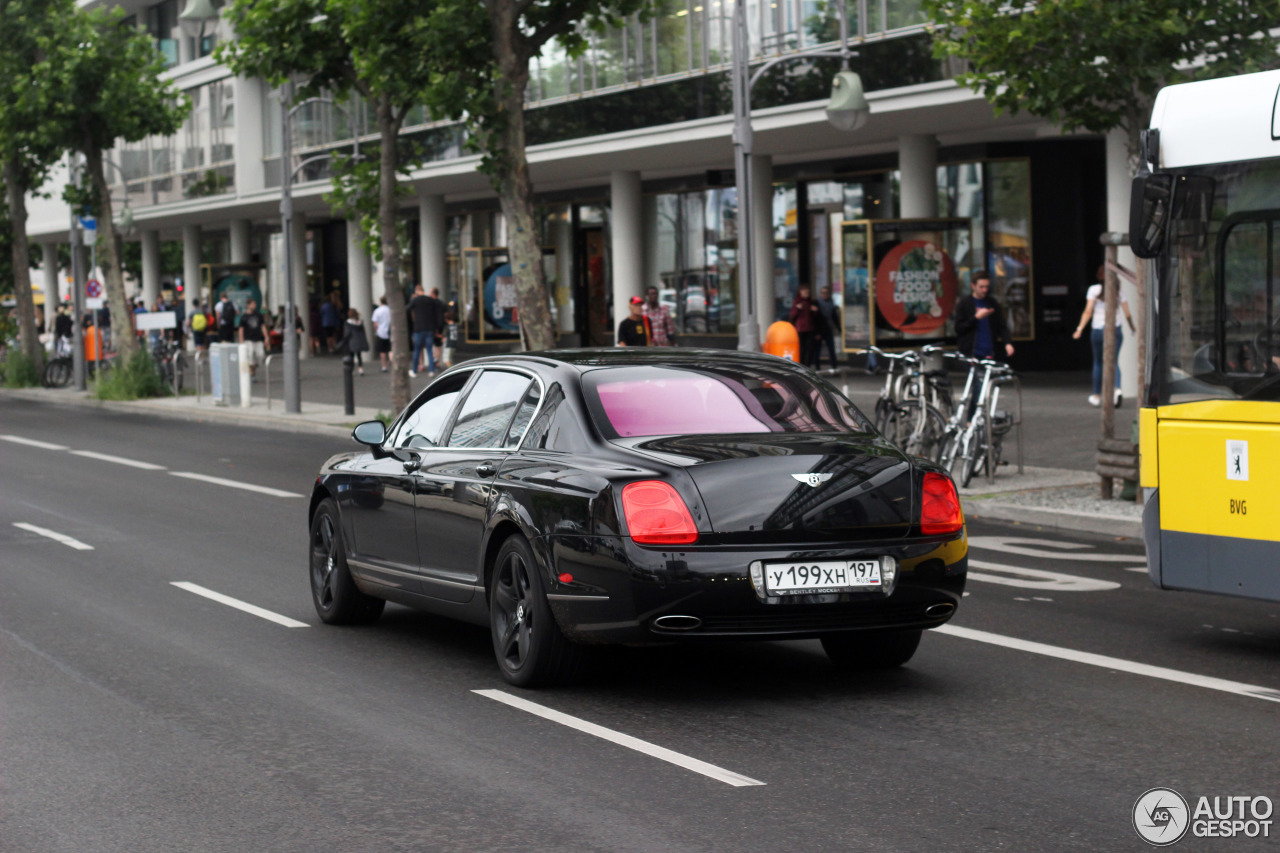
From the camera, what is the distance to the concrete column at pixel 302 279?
185 feet

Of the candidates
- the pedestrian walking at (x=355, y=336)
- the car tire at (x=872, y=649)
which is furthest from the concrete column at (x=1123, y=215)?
the pedestrian walking at (x=355, y=336)

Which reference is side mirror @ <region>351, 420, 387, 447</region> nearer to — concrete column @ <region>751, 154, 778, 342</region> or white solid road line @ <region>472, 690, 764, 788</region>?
white solid road line @ <region>472, 690, 764, 788</region>

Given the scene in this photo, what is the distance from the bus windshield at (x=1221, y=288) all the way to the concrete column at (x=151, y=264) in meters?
62.5

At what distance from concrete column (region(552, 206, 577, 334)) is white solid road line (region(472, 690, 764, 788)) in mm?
40015

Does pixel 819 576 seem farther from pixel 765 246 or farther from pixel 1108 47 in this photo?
pixel 765 246

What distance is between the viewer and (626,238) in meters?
39.9

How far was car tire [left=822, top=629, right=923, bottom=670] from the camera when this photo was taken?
7965 millimetres

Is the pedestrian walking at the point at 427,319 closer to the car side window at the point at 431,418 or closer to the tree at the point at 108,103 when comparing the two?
the tree at the point at 108,103

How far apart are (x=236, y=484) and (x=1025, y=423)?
9.78m

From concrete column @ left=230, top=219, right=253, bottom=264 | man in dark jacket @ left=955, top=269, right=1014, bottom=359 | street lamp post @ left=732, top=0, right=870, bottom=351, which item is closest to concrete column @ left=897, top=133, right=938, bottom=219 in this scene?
street lamp post @ left=732, top=0, right=870, bottom=351

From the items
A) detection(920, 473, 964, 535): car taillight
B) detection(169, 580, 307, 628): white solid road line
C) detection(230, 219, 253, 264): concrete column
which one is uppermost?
detection(230, 219, 253, 264): concrete column

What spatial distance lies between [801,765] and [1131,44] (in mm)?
10072

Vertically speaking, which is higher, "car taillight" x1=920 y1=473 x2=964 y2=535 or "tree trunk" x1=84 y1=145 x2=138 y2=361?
"tree trunk" x1=84 y1=145 x2=138 y2=361

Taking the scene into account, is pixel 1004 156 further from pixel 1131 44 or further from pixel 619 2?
pixel 1131 44
